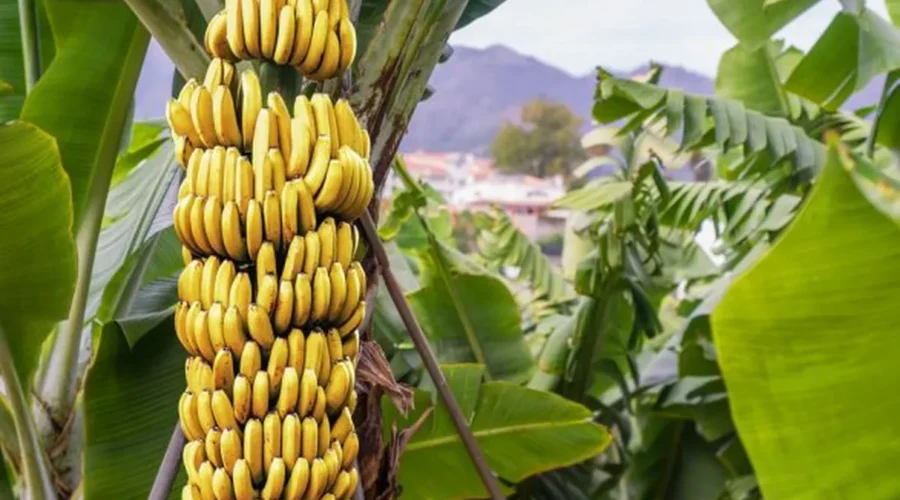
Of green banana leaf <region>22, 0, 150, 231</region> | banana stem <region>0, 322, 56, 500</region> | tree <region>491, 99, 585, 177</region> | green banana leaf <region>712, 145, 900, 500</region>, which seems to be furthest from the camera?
tree <region>491, 99, 585, 177</region>

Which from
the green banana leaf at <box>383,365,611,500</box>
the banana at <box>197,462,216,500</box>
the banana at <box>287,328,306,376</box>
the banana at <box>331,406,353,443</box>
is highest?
the banana at <box>287,328,306,376</box>

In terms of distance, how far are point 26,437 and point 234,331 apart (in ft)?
1.00

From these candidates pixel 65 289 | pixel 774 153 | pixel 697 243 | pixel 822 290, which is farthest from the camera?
pixel 697 243

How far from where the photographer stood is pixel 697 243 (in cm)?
185

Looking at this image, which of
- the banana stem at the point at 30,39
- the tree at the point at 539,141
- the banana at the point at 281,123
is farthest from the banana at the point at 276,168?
the tree at the point at 539,141

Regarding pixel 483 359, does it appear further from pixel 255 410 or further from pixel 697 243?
pixel 697 243

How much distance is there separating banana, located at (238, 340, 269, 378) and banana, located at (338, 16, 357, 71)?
5.7 inches

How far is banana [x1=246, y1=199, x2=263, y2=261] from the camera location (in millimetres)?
374

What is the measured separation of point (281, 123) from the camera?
0.39 metres

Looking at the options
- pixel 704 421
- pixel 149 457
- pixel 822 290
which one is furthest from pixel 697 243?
pixel 822 290

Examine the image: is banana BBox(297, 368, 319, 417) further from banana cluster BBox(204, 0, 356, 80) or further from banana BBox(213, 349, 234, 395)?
banana cluster BBox(204, 0, 356, 80)

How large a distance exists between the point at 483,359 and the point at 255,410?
755 mm

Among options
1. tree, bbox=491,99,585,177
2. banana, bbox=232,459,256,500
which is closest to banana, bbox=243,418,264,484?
banana, bbox=232,459,256,500

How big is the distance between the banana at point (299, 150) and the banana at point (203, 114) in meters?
0.04
